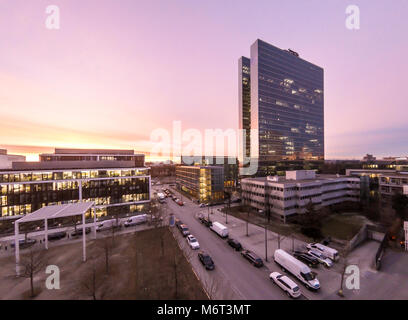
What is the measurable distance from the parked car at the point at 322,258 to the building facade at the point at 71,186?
40803 millimetres

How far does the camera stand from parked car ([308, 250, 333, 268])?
2200cm

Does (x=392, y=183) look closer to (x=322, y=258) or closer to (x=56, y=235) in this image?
(x=322, y=258)

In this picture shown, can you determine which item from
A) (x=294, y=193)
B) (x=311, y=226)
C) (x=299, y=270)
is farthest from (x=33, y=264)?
(x=294, y=193)

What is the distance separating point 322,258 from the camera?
2306 cm

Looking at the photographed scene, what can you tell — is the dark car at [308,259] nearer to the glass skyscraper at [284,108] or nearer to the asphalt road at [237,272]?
the asphalt road at [237,272]

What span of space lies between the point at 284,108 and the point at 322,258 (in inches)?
4029

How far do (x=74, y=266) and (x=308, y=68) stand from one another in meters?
161

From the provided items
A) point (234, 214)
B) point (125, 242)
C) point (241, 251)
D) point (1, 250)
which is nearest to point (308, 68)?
point (234, 214)

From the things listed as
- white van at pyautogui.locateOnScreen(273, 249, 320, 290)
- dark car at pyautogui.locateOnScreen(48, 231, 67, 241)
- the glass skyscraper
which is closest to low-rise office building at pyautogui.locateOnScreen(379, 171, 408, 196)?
the glass skyscraper

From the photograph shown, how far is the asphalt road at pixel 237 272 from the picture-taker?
17.3 metres

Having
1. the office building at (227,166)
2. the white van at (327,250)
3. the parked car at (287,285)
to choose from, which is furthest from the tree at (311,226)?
the office building at (227,166)

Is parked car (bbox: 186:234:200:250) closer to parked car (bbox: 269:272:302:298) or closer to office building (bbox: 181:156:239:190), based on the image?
parked car (bbox: 269:272:302:298)

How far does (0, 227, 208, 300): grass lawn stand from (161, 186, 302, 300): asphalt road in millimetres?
3321
